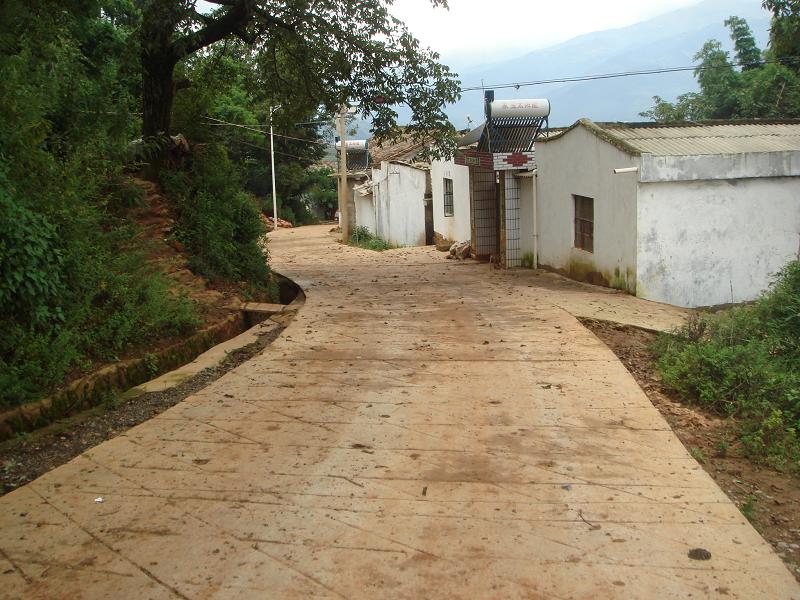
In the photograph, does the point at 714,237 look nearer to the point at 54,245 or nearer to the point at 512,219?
the point at 512,219

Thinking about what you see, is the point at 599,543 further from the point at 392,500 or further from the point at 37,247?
the point at 37,247

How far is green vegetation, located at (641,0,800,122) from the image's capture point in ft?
83.1

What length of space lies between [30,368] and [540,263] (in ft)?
42.1

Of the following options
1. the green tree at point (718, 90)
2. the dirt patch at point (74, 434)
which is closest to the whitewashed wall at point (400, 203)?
the green tree at point (718, 90)

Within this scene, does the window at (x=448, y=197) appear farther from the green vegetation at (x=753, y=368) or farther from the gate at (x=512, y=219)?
the green vegetation at (x=753, y=368)

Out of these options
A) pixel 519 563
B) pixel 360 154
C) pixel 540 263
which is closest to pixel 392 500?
pixel 519 563

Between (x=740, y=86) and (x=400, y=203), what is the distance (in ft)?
41.1

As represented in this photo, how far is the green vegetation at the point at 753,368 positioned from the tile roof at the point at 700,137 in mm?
4308

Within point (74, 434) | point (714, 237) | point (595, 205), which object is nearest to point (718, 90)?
point (595, 205)

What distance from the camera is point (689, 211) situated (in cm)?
1323

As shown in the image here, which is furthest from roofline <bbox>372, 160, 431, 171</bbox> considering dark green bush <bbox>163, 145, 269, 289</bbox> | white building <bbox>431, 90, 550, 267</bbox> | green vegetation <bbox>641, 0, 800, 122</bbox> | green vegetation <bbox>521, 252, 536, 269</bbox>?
dark green bush <bbox>163, 145, 269, 289</bbox>

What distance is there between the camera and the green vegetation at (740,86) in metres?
25.3

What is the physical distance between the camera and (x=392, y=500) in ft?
16.0

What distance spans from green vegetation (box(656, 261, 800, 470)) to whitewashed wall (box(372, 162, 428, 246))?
19.6 metres
